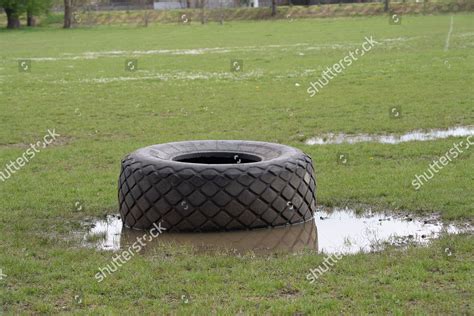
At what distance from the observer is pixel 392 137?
15.4 metres

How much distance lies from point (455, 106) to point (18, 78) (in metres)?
16.5

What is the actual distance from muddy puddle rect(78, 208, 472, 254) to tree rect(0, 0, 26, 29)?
71115 mm

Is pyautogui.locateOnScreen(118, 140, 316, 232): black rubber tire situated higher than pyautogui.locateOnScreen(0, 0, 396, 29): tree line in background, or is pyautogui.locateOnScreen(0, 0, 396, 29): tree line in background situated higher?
pyautogui.locateOnScreen(118, 140, 316, 232): black rubber tire

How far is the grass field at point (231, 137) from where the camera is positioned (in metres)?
6.86

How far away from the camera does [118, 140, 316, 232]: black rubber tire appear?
344 inches

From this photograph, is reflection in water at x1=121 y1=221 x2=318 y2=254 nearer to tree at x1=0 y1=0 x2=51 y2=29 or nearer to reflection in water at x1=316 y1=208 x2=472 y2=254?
reflection in water at x1=316 y1=208 x2=472 y2=254

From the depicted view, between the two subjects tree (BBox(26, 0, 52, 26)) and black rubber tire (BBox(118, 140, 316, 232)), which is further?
tree (BBox(26, 0, 52, 26))

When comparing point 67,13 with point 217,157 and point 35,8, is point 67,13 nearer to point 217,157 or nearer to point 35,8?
point 35,8

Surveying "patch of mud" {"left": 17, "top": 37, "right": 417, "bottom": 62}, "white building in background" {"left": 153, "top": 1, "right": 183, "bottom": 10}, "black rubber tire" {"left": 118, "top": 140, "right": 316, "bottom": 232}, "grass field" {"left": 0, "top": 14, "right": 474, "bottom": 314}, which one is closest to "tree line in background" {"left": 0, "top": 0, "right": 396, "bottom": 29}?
"white building in background" {"left": 153, "top": 1, "right": 183, "bottom": 10}

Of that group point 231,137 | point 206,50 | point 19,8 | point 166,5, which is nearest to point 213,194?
point 231,137

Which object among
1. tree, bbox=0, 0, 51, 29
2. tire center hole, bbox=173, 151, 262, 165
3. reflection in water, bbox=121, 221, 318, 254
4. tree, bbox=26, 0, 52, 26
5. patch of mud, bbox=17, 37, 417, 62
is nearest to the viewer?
reflection in water, bbox=121, 221, 318, 254

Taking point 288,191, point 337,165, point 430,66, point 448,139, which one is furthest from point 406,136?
point 430,66

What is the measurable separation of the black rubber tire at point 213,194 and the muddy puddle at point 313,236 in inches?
5.1

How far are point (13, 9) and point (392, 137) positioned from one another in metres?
67.6
